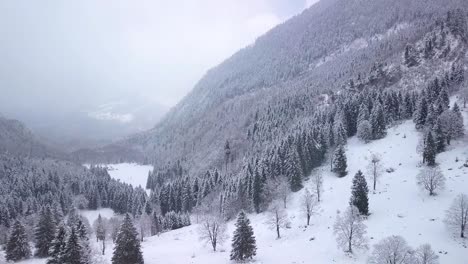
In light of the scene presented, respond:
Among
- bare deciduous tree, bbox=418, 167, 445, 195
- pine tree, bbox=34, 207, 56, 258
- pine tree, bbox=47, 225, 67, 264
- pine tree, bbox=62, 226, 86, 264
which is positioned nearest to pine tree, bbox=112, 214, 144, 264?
pine tree, bbox=62, 226, 86, 264

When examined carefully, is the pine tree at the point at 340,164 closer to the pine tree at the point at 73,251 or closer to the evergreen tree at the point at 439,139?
the evergreen tree at the point at 439,139

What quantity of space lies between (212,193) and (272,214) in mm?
57869

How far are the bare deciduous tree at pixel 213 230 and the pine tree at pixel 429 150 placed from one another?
54.1m

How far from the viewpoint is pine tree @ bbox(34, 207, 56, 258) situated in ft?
249

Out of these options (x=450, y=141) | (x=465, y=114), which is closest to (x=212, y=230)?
(x=450, y=141)

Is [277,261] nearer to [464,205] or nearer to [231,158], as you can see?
[464,205]

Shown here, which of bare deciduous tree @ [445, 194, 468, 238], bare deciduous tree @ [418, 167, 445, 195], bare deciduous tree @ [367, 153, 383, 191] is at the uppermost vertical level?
bare deciduous tree @ [367, 153, 383, 191]

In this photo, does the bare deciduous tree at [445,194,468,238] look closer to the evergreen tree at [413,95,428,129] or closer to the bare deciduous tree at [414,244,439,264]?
the bare deciduous tree at [414,244,439,264]

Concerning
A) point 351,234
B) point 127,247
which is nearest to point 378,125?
point 351,234

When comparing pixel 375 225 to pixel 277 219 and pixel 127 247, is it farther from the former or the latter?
pixel 127 247

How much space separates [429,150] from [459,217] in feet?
106

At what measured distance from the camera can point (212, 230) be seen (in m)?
71.1

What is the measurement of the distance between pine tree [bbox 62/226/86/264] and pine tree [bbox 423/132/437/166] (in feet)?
263

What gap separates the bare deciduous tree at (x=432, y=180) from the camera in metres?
70.5
